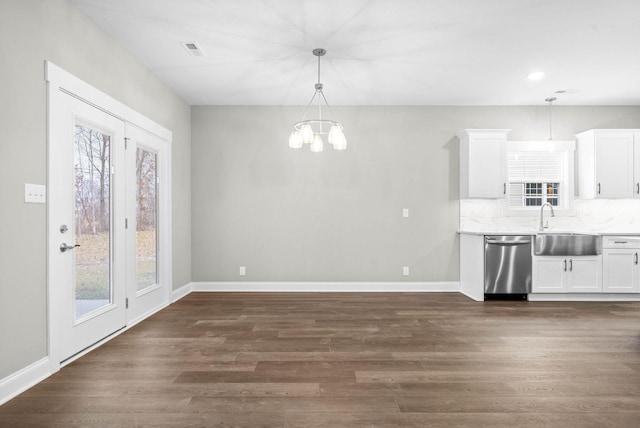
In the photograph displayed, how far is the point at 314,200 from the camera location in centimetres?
554

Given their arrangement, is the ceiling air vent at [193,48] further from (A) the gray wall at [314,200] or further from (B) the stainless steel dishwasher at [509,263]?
(B) the stainless steel dishwasher at [509,263]

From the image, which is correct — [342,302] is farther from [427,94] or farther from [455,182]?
[427,94]

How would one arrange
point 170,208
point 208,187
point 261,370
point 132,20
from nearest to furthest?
point 261,370 < point 132,20 < point 170,208 < point 208,187

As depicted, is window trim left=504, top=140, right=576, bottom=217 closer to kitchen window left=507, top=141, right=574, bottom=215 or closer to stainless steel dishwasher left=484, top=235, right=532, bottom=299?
kitchen window left=507, top=141, right=574, bottom=215

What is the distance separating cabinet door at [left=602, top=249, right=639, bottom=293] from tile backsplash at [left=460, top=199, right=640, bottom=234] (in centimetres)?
66

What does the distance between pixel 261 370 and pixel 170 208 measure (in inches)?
112

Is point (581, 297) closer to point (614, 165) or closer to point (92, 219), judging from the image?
point (614, 165)

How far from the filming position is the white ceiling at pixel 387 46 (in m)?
2.96

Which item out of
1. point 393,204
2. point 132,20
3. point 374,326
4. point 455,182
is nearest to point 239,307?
point 374,326

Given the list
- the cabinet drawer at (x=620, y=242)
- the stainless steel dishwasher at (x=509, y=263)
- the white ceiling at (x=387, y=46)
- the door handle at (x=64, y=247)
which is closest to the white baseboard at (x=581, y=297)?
the stainless steel dishwasher at (x=509, y=263)

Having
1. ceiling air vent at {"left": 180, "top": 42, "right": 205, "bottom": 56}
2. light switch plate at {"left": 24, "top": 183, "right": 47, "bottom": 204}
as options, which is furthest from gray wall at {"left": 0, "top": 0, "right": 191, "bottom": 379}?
ceiling air vent at {"left": 180, "top": 42, "right": 205, "bottom": 56}

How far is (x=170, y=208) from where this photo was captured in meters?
4.76

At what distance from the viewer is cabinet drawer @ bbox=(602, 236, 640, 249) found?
193 inches

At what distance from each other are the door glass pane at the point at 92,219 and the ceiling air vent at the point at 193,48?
1155 mm
